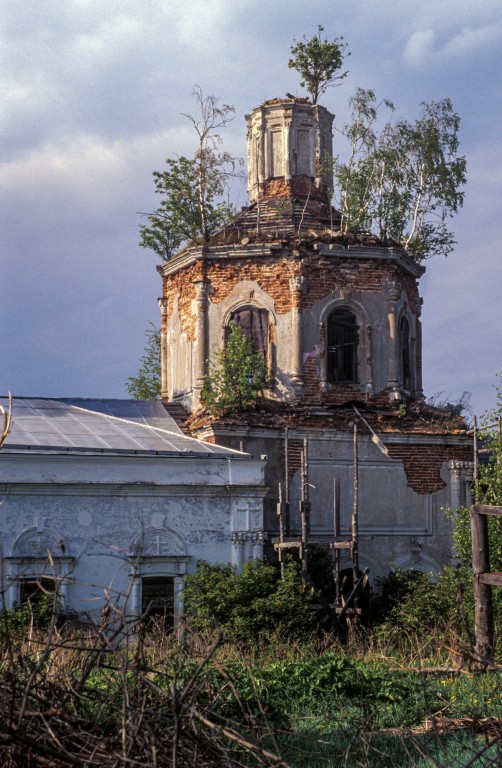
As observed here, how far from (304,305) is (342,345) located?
1287 mm

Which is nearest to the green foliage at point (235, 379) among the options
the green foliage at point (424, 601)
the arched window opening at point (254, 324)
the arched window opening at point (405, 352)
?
the arched window opening at point (254, 324)

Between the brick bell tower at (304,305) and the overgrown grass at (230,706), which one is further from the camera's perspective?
the brick bell tower at (304,305)

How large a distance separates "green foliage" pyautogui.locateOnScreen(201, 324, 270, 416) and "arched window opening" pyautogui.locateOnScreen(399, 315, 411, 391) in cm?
357

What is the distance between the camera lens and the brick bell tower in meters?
23.2

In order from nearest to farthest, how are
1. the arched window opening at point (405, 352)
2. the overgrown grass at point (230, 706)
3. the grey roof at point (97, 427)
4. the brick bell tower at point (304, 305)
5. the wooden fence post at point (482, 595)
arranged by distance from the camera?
the overgrown grass at point (230, 706) < the wooden fence post at point (482, 595) < the grey roof at point (97, 427) < the brick bell tower at point (304, 305) < the arched window opening at point (405, 352)

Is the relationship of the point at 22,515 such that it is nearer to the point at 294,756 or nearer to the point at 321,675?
the point at 321,675

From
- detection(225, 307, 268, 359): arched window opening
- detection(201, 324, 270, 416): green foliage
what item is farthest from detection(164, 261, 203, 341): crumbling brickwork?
detection(201, 324, 270, 416): green foliage

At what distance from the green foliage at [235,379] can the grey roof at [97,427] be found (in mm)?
1044

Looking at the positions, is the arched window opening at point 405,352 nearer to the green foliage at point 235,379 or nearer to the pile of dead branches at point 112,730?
the green foliage at point 235,379

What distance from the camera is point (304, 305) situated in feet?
76.4

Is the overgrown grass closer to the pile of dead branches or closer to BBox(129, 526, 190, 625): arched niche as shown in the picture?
the pile of dead branches

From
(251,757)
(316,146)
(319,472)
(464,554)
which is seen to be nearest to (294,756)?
(251,757)

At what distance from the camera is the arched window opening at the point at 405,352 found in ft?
81.0

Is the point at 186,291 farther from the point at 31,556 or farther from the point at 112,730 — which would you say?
the point at 112,730
